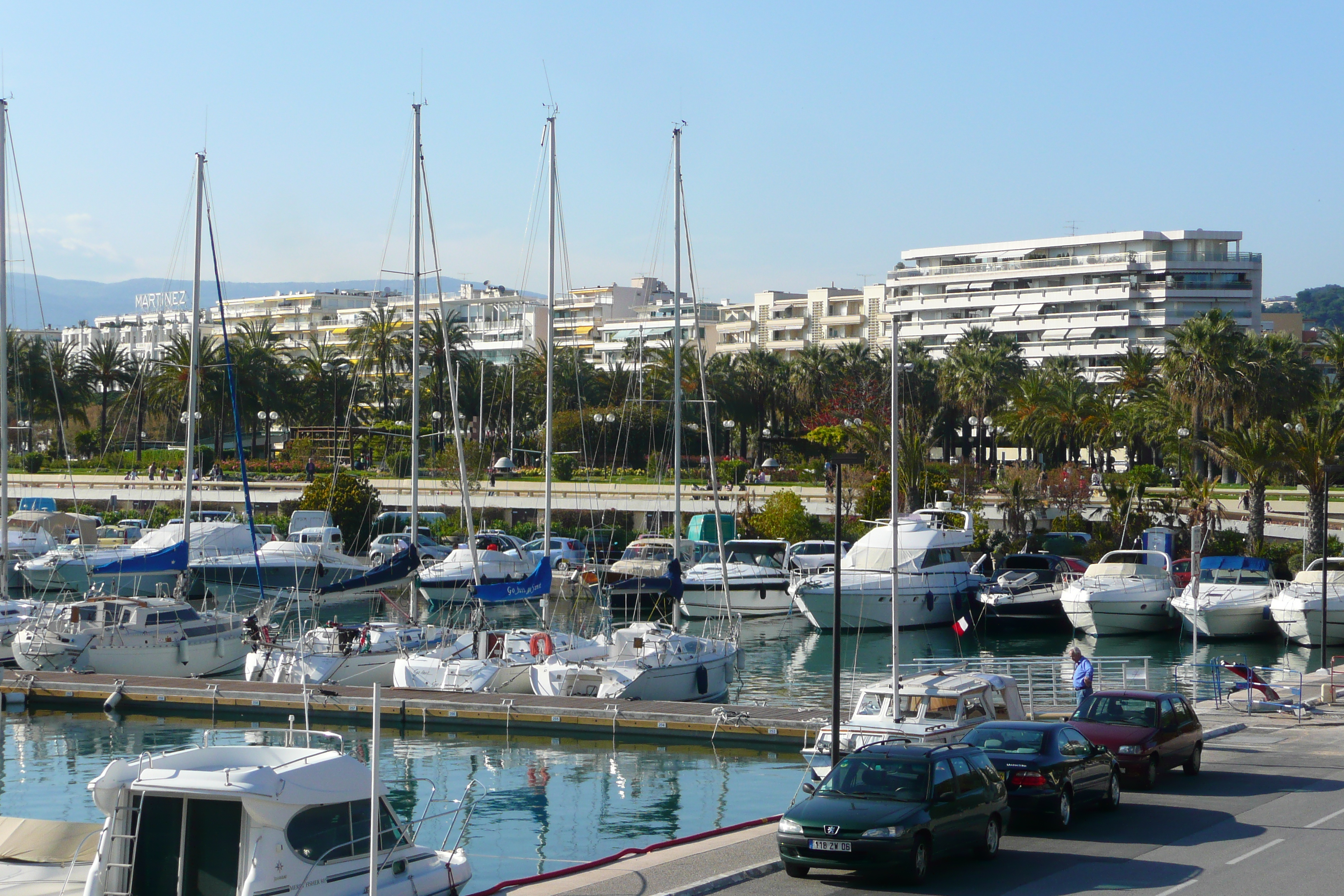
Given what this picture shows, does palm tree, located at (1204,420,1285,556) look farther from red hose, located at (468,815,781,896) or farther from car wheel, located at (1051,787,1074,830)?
red hose, located at (468,815,781,896)

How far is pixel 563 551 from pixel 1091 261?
84981 mm

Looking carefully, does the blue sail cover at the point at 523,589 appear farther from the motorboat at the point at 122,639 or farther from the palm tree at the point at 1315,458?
the palm tree at the point at 1315,458

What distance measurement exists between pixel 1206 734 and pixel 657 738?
10944mm

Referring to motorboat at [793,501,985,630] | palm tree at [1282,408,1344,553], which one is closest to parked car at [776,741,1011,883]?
motorboat at [793,501,985,630]

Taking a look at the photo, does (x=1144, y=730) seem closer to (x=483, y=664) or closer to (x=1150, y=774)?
(x=1150, y=774)

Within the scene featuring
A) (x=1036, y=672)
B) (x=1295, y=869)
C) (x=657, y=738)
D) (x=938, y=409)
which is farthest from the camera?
(x=938, y=409)

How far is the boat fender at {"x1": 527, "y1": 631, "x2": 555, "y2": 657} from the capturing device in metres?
35.5

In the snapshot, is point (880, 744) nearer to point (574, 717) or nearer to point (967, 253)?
point (574, 717)

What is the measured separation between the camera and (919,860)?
15.7m

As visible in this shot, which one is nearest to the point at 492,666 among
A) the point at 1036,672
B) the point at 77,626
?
the point at 77,626

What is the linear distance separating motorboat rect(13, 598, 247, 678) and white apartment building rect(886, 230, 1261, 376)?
92302 millimetres

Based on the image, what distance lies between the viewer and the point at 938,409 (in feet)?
327

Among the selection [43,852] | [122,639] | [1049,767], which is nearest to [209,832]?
[43,852]

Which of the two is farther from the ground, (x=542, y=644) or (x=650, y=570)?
(x=650, y=570)
